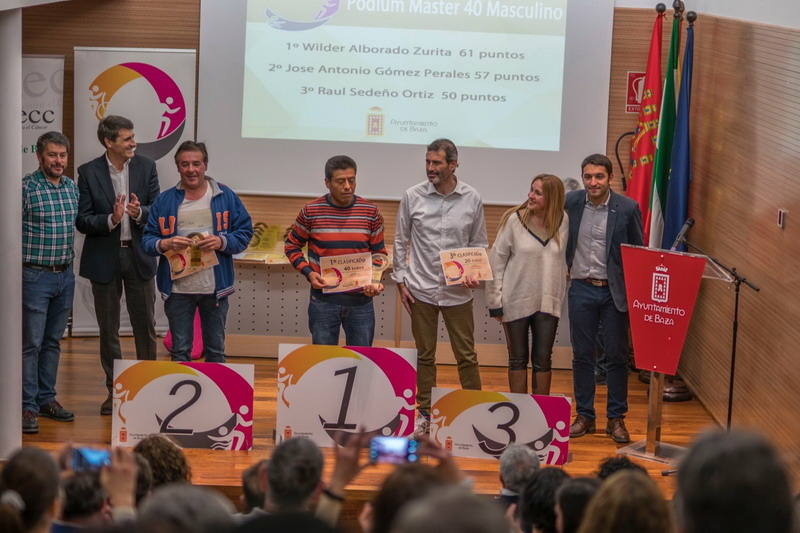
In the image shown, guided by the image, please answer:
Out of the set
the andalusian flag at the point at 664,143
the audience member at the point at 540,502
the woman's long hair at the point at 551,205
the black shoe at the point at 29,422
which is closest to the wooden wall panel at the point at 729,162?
the andalusian flag at the point at 664,143

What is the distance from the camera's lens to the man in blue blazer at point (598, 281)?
19.1ft

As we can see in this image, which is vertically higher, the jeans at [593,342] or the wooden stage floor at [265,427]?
the jeans at [593,342]

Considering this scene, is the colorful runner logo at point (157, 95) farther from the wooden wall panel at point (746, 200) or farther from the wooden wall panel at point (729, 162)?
the wooden wall panel at point (746, 200)

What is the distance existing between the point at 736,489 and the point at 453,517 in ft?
1.81

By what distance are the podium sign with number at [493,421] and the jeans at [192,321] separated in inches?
50.6

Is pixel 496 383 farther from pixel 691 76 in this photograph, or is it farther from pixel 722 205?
pixel 691 76

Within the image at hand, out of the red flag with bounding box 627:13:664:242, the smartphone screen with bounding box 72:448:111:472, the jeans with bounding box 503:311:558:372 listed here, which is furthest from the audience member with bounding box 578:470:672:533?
the red flag with bounding box 627:13:664:242

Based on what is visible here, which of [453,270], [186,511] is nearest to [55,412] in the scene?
[453,270]

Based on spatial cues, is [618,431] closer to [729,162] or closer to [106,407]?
[729,162]

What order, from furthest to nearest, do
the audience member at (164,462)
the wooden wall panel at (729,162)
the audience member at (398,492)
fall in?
the wooden wall panel at (729,162), the audience member at (164,462), the audience member at (398,492)

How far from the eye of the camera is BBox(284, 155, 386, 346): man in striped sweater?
5707 millimetres

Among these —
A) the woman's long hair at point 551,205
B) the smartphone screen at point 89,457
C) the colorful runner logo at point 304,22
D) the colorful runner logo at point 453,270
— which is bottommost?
the smartphone screen at point 89,457

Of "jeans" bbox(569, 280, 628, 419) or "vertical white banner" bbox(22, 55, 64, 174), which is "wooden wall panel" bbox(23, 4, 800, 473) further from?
"jeans" bbox(569, 280, 628, 419)

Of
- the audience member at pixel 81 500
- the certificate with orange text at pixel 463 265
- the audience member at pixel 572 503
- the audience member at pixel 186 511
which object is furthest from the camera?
the certificate with orange text at pixel 463 265
